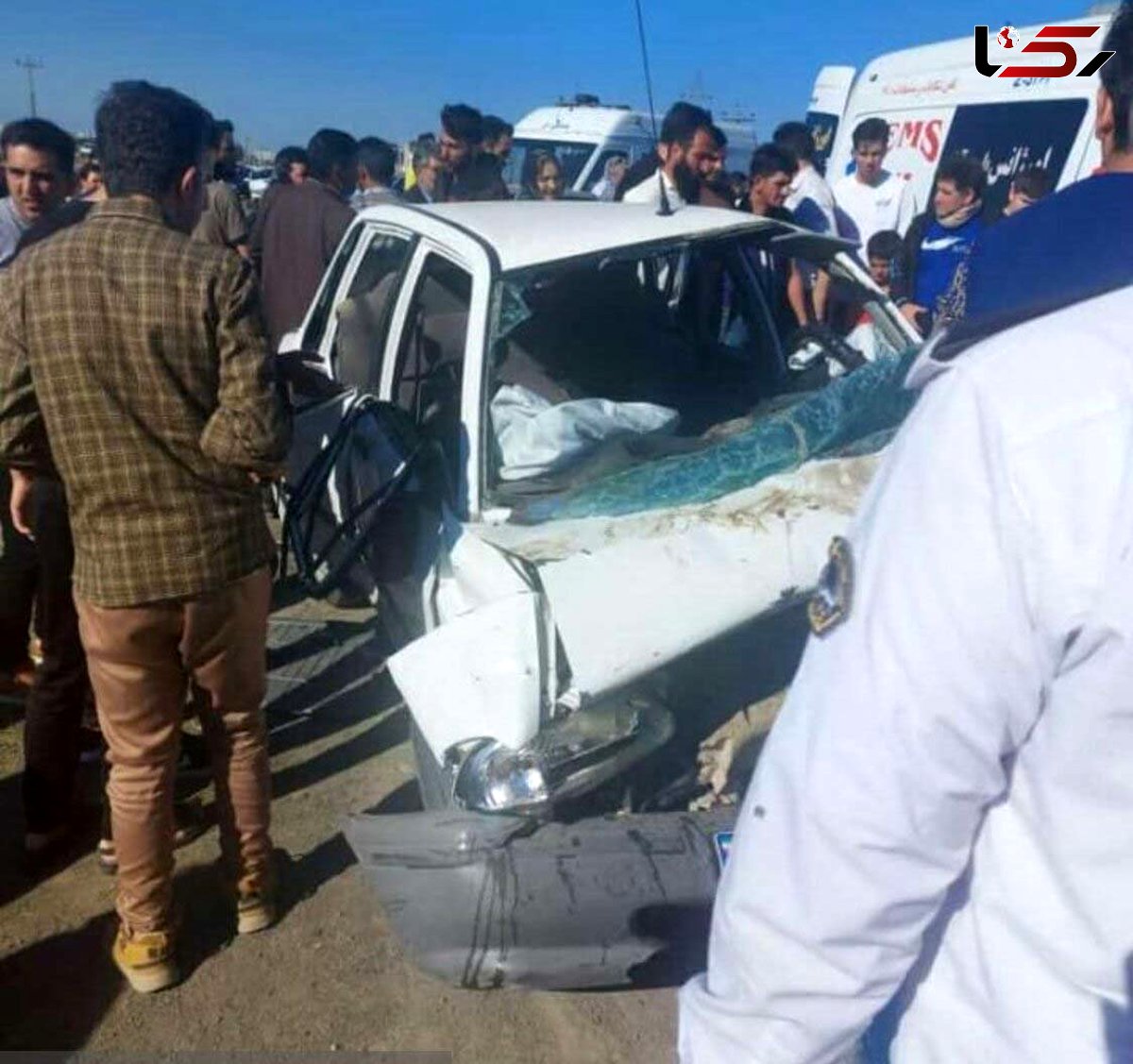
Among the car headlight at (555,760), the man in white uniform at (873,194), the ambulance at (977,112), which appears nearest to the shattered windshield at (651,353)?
the car headlight at (555,760)

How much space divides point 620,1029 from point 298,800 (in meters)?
1.43

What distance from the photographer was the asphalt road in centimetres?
271

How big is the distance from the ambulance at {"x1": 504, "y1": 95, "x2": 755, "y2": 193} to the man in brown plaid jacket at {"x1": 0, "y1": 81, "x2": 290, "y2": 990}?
13122mm

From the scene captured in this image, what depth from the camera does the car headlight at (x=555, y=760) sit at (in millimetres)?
2459

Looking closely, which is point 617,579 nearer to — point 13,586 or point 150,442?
point 150,442

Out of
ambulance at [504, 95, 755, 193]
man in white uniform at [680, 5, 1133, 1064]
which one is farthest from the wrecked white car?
ambulance at [504, 95, 755, 193]

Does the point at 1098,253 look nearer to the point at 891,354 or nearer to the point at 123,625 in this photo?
the point at 123,625

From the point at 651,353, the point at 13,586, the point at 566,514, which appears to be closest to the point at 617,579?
the point at 566,514

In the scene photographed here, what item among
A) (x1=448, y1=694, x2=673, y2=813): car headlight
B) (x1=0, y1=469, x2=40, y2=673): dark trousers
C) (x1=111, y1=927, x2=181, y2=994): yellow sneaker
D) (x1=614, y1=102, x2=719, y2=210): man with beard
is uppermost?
(x1=614, y1=102, x2=719, y2=210): man with beard

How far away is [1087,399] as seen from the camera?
75cm

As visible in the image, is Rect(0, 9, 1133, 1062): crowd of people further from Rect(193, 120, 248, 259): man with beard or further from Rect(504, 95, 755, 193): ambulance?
Rect(504, 95, 755, 193): ambulance

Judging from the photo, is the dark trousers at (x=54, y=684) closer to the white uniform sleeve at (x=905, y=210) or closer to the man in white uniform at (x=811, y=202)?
the man in white uniform at (x=811, y=202)

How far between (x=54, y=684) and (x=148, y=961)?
85 cm

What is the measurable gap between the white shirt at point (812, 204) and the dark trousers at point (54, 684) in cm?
494
